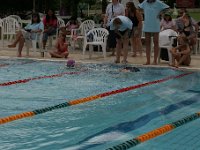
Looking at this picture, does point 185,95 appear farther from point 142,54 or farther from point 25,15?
point 25,15

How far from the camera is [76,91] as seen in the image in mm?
7891

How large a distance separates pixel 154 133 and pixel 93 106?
1.70 meters

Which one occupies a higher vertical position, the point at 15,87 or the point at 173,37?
the point at 173,37

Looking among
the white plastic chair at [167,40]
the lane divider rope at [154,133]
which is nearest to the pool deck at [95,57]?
the white plastic chair at [167,40]

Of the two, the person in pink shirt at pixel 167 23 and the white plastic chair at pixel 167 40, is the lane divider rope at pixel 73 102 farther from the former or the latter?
the person in pink shirt at pixel 167 23

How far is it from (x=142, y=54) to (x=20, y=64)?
3461 millimetres

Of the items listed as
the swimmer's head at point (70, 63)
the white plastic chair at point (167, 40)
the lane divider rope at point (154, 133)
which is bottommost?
the lane divider rope at point (154, 133)

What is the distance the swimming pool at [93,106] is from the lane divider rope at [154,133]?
0.16ft

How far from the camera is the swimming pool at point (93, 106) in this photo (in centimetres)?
504

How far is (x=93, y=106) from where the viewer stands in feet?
22.2

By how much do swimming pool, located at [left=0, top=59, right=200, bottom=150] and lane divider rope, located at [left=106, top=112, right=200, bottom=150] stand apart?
5 cm

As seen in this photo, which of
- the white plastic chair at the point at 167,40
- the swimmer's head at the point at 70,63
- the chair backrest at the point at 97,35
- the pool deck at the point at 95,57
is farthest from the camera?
the chair backrest at the point at 97,35

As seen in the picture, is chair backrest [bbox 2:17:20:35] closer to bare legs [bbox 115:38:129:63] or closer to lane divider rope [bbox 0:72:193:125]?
bare legs [bbox 115:38:129:63]

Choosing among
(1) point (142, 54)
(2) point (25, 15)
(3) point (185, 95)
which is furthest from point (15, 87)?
(2) point (25, 15)
